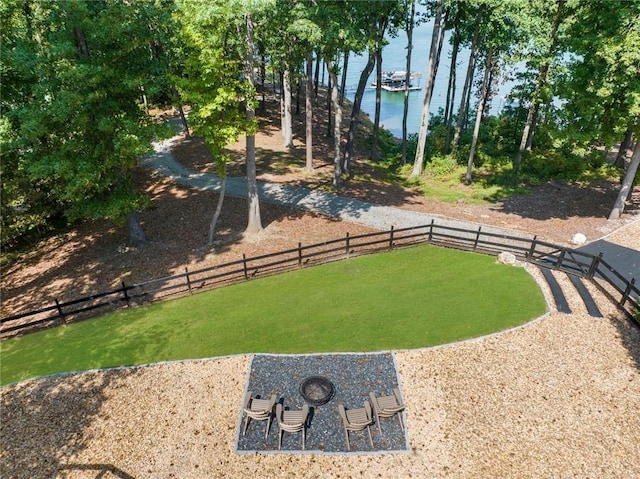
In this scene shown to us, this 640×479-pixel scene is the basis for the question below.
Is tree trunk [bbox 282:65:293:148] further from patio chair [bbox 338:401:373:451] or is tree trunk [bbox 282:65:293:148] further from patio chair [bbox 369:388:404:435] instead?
patio chair [bbox 338:401:373:451]

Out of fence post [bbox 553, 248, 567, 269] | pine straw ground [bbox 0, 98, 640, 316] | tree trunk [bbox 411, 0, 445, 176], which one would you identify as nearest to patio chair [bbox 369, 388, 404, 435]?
fence post [bbox 553, 248, 567, 269]

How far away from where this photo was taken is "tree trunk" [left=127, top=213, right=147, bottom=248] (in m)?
19.3

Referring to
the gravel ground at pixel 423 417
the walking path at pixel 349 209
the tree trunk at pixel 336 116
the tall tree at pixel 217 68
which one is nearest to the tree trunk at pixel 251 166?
the tall tree at pixel 217 68

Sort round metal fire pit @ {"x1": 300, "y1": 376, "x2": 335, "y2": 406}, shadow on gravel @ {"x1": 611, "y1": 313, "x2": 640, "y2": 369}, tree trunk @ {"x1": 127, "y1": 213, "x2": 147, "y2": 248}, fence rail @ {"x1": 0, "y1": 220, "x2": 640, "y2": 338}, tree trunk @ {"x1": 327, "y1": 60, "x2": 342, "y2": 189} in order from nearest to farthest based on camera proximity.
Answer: round metal fire pit @ {"x1": 300, "y1": 376, "x2": 335, "y2": 406} < shadow on gravel @ {"x1": 611, "y1": 313, "x2": 640, "y2": 369} < fence rail @ {"x1": 0, "y1": 220, "x2": 640, "y2": 338} < tree trunk @ {"x1": 127, "y1": 213, "x2": 147, "y2": 248} < tree trunk @ {"x1": 327, "y1": 60, "x2": 342, "y2": 189}

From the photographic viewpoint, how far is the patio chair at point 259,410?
975 cm

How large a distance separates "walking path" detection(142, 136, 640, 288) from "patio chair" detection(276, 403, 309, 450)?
12.3m

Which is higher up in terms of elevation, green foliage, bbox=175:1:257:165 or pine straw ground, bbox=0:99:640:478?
green foliage, bbox=175:1:257:165

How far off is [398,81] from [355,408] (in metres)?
81.5

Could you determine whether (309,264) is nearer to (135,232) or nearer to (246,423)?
(246,423)

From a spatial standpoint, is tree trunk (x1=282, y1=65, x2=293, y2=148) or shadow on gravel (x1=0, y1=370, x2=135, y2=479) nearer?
shadow on gravel (x1=0, y1=370, x2=135, y2=479)

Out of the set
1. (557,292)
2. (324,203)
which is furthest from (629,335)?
(324,203)

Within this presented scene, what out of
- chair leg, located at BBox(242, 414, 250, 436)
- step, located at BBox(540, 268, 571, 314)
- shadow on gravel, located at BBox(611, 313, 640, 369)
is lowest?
chair leg, located at BBox(242, 414, 250, 436)

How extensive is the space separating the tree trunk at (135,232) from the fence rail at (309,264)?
4169mm

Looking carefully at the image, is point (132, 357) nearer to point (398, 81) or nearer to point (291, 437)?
point (291, 437)
